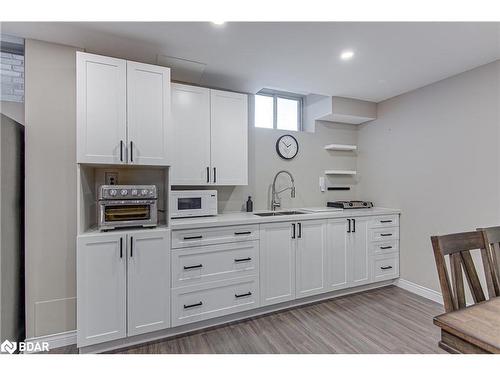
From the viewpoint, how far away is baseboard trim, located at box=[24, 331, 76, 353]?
2.02 metres

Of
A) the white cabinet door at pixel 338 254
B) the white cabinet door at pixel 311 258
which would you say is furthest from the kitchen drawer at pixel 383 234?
the white cabinet door at pixel 311 258

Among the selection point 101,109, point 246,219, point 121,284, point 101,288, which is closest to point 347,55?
point 246,219

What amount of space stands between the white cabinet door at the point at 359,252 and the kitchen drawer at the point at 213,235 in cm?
130

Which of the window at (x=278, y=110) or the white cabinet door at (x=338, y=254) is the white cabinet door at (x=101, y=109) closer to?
the window at (x=278, y=110)

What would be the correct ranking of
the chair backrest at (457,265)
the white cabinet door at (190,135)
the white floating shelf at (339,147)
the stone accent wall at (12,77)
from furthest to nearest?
the white floating shelf at (339,147) < the white cabinet door at (190,135) < the stone accent wall at (12,77) < the chair backrest at (457,265)

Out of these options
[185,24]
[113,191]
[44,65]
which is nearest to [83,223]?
[113,191]

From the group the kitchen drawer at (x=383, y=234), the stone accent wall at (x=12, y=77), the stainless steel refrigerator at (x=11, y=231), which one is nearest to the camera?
the stainless steel refrigerator at (x=11, y=231)

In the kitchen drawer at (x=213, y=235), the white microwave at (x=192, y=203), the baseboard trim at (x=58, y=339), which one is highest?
the white microwave at (x=192, y=203)

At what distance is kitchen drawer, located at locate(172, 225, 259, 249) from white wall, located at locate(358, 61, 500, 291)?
6.94ft

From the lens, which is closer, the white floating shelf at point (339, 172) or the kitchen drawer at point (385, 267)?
the kitchen drawer at point (385, 267)

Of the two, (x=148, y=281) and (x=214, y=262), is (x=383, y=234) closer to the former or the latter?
(x=214, y=262)

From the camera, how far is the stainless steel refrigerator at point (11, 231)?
181 cm

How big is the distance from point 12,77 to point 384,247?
4.33m
